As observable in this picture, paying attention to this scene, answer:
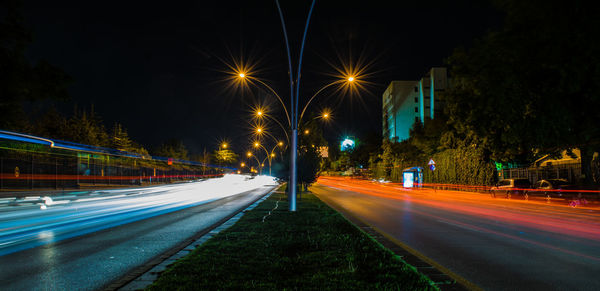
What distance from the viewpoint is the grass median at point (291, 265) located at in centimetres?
495

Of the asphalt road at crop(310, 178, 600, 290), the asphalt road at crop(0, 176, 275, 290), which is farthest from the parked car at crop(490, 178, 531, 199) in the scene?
the asphalt road at crop(0, 176, 275, 290)

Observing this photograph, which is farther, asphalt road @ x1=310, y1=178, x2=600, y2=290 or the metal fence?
the metal fence

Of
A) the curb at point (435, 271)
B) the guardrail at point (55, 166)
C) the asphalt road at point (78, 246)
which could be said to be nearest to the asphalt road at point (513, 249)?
the curb at point (435, 271)

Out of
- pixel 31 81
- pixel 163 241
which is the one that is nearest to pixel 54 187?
pixel 31 81

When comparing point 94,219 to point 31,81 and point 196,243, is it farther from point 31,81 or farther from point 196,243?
point 31,81

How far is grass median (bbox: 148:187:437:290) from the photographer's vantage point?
495cm

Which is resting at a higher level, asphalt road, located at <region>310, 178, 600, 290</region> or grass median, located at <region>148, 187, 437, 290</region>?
grass median, located at <region>148, 187, 437, 290</region>

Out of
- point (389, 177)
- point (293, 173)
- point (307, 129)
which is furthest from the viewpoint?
point (389, 177)

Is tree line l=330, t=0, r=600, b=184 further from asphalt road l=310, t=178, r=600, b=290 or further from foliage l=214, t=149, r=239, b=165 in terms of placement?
foliage l=214, t=149, r=239, b=165

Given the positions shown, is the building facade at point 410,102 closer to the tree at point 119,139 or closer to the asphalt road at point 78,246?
the tree at point 119,139

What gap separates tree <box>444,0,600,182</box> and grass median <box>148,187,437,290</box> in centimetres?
1227

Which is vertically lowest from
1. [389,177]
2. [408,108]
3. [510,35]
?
[389,177]

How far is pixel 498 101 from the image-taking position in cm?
1778

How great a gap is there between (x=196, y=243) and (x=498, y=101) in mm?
15718
